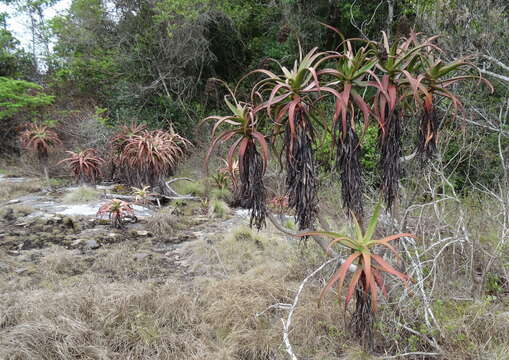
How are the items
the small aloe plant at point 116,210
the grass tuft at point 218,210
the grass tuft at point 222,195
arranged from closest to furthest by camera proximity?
the small aloe plant at point 116,210 → the grass tuft at point 218,210 → the grass tuft at point 222,195

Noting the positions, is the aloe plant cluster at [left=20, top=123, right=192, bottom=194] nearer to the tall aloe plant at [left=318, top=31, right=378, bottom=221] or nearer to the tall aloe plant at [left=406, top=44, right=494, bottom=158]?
the tall aloe plant at [left=318, top=31, right=378, bottom=221]

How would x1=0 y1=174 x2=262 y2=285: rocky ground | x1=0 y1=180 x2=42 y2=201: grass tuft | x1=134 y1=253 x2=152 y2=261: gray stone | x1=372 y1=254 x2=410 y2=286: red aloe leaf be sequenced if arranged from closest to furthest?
x1=372 y1=254 x2=410 y2=286: red aloe leaf, x1=0 y1=174 x2=262 y2=285: rocky ground, x1=134 y1=253 x2=152 y2=261: gray stone, x1=0 y1=180 x2=42 y2=201: grass tuft

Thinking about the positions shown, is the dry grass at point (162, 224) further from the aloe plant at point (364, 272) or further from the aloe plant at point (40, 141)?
the aloe plant at point (40, 141)

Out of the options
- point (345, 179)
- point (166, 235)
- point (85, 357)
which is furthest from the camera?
point (166, 235)

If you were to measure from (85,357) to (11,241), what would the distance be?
2.73 m

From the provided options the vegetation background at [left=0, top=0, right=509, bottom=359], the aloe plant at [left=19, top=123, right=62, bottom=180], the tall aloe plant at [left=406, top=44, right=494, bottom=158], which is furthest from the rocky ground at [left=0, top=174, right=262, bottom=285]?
the tall aloe plant at [left=406, top=44, right=494, bottom=158]

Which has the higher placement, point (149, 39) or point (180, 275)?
point (149, 39)

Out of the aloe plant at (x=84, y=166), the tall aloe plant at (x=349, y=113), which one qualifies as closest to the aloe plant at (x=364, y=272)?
the tall aloe plant at (x=349, y=113)

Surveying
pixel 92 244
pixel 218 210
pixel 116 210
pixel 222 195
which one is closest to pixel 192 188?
pixel 222 195

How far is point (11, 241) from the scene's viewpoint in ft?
12.8

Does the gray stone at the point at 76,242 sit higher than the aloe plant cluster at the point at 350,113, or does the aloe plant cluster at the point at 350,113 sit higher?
the aloe plant cluster at the point at 350,113

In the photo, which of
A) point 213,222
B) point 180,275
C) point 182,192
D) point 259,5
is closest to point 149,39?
point 259,5

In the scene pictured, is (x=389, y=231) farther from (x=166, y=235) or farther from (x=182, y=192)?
(x=182, y=192)

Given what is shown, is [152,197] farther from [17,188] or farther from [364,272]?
[364,272]
